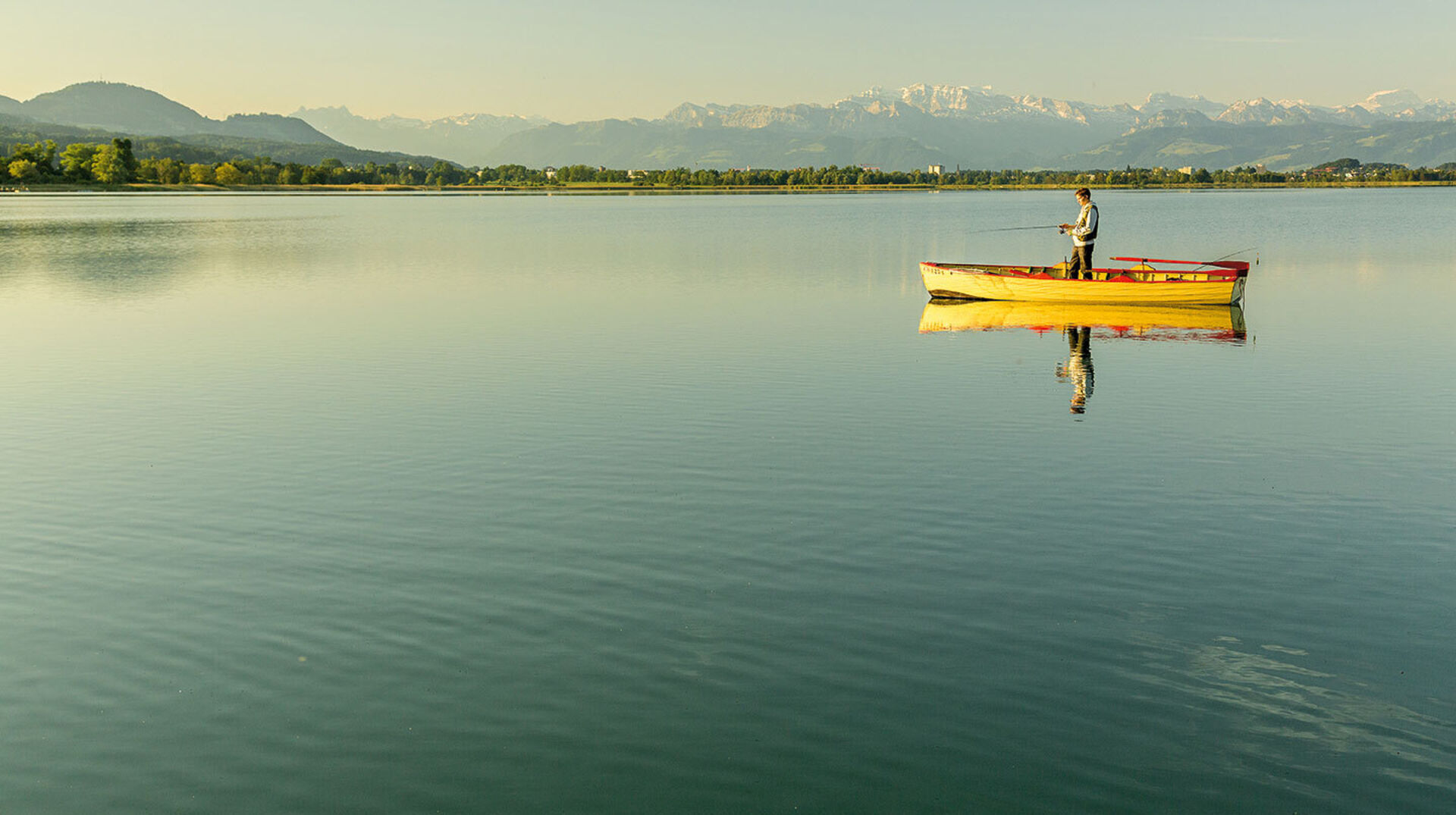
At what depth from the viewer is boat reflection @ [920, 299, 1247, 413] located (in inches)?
1380

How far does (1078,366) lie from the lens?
97.0 ft

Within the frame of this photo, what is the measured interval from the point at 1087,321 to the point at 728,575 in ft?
95.4

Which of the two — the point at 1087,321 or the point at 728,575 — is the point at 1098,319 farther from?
the point at 728,575

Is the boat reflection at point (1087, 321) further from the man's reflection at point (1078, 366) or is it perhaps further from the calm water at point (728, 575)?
the calm water at point (728, 575)

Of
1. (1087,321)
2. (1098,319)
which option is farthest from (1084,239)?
(1087,321)

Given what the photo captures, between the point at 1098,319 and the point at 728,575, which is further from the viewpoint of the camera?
the point at 1098,319

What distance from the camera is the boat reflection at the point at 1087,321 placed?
3506 cm

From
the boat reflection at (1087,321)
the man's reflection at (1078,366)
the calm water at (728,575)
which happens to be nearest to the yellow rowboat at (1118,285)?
the boat reflection at (1087,321)

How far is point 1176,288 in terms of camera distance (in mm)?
40906

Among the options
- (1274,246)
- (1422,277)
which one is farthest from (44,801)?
(1274,246)

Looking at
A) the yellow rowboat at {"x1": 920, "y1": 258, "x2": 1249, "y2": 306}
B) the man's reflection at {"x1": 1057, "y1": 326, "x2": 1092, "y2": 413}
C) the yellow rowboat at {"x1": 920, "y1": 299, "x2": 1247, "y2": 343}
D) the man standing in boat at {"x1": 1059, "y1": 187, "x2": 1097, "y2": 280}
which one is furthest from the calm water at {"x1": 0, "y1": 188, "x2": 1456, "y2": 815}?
the man standing in boat at {"x1": 1059, "y1": 187, "x2": 1097, "y2": 280}

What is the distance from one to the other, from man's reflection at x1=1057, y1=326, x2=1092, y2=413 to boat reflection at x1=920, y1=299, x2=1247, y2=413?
0.08 feet

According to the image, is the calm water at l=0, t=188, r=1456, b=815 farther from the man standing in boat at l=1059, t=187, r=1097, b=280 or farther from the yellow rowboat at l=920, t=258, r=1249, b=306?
the man standing in boat at l=1059, t=187, r=1097, b=280

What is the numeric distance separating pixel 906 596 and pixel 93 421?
18586mm
